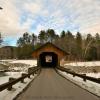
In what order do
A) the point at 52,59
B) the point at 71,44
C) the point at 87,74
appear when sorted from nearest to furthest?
the point at 87,74, the point at 52,59, the point at 71,44

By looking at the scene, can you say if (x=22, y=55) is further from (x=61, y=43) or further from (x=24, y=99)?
(x=24, y=99)

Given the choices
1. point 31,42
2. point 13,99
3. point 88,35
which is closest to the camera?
point 13,99

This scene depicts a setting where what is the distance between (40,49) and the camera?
43250 mm

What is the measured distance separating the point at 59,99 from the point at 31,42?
154 meters

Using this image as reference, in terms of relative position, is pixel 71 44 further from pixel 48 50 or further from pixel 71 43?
pixel 48 50

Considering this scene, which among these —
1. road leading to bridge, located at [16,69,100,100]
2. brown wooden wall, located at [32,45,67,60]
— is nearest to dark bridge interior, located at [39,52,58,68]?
brown wooden wall, located at [32,45,67,60]

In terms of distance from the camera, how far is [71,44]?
394 ft

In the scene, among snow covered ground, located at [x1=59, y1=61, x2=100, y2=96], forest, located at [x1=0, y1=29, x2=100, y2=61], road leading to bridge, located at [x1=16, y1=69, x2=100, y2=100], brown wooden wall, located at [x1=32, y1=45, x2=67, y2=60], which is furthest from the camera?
forest, located at [x1=0, y1=29, x2=100, y2=61]

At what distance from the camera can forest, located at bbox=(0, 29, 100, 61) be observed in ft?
321

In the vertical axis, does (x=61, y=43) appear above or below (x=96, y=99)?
above

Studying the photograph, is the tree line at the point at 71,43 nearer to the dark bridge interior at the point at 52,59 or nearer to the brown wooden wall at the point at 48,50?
the dark bridge interior at the point at 52,59

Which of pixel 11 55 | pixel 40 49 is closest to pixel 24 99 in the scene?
pixel 40 49

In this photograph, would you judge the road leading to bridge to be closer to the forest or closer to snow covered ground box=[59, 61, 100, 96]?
snow covered ground box=[59, 61, 100, 96]

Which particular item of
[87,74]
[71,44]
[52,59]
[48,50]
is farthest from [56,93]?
[71,44]
